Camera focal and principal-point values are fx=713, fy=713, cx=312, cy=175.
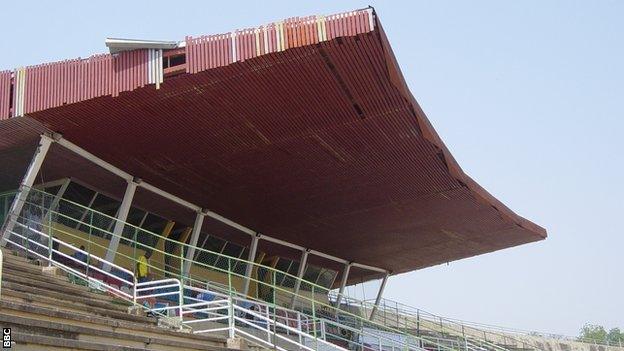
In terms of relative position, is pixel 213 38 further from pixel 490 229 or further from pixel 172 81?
pixel 490 229

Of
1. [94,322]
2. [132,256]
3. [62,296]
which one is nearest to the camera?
[94,322]

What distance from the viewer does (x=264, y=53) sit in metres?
12.5

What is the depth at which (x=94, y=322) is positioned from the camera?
366 inches

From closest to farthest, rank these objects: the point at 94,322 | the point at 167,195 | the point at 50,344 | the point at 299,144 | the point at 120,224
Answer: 1. the point at 50,344
2. the point at 94,322
3. the point at 299,144
4. the point at 120,224
5. the point at 167,195

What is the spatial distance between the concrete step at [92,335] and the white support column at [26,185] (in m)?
5.48

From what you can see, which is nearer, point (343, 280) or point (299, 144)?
point (299, 144)

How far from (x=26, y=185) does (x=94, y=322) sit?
646 centimetres

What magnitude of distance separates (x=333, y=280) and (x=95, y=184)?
15.7 meters

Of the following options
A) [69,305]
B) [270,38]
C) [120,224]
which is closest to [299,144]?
[270,38]

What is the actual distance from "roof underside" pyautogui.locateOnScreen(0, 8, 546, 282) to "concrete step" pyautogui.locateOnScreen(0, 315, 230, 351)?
5.19m

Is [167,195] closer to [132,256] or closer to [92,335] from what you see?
[132,256]

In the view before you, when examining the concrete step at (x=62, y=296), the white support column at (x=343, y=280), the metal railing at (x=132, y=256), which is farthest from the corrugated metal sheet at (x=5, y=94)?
the white support column at (x=343, y=280)

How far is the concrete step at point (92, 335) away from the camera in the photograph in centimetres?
756

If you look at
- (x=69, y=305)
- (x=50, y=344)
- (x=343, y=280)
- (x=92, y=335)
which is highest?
(x=343, y=280)
